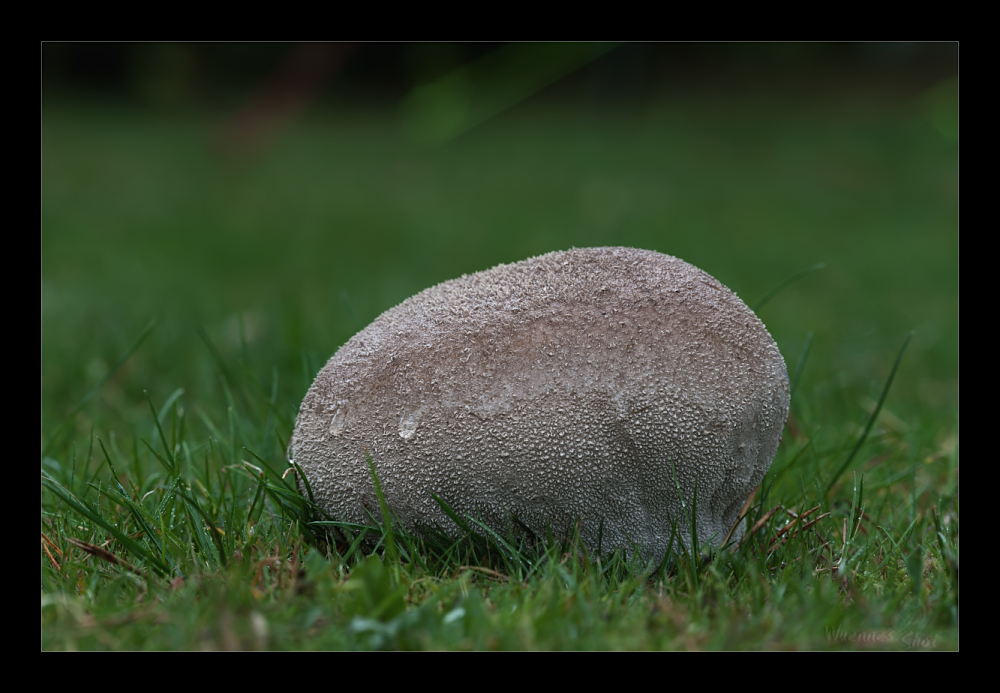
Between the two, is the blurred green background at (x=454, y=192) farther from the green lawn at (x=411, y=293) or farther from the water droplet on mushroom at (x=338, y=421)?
the water droplet on mushroom at (x=338, y=421)

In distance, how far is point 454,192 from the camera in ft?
27.3

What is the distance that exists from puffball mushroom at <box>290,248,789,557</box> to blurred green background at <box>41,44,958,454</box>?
→ 2.39ft

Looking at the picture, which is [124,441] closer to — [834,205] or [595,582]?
[595,582]

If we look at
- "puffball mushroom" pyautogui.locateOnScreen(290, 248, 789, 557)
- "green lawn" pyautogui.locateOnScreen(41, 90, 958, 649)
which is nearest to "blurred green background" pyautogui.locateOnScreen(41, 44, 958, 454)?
"green lawn" pyautogui.locateOnScreen(41, 90, 958, 649)

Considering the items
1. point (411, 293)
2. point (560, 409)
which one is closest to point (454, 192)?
point (411, 293)

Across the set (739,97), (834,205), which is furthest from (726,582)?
(739,97)

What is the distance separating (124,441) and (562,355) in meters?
1.66

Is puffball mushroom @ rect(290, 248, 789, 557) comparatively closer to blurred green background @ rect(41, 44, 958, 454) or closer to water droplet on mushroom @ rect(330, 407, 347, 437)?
water droplet on mushroom @ rect(330, 407, 347, 437)

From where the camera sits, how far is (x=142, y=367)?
10.9 ft

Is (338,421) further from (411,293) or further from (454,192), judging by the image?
(454,192)

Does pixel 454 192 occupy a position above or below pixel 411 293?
above

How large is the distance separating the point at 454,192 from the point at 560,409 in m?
6.92

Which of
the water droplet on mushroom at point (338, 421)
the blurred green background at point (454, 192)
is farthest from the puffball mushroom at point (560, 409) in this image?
the blurred green background at point (454, 192)

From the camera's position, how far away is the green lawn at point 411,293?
143cm
